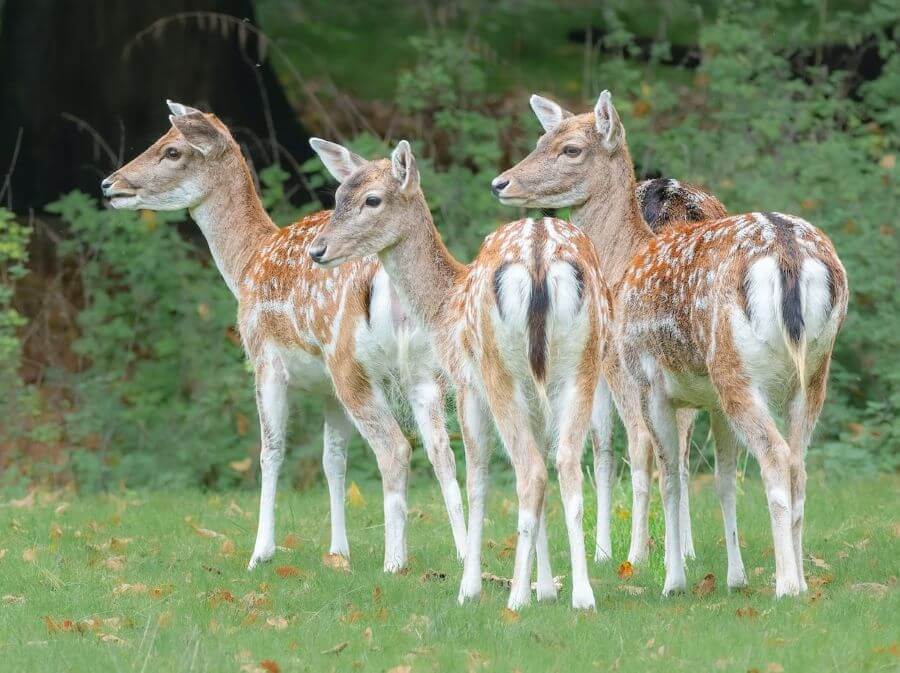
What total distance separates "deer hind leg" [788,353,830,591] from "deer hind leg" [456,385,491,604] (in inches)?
48.8

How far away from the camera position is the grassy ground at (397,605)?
5.32 meters

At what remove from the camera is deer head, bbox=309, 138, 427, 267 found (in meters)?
6.83

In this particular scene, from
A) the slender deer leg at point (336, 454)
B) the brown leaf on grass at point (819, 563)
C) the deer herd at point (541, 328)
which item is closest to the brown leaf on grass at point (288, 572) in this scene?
the deer herd at point (541, 328)

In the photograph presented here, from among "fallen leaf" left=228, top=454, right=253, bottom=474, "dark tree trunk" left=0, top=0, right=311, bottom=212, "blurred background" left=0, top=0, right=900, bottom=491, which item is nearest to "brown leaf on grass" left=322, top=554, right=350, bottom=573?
"blurred background" left=0, top=0, right=900, bottom=491

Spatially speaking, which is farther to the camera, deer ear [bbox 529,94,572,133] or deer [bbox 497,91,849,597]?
deer ear [bbox 529,94,572,133]

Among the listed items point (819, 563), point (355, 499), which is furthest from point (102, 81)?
point (819, 563)

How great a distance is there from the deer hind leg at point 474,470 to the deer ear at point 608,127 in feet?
7.15

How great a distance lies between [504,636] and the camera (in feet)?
18.2

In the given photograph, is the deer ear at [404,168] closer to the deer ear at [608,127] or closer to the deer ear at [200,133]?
the deer ear at [608,127]

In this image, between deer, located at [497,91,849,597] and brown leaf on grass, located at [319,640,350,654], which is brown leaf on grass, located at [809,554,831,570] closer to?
deer, located at [497,91,849,597]

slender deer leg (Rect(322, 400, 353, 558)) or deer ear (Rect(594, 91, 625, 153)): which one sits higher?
deer ear (Rect(594, 91, 625, 153))

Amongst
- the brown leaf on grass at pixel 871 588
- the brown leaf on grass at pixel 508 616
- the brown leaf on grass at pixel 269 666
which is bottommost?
the brown leaf on grass at pixel 871 588

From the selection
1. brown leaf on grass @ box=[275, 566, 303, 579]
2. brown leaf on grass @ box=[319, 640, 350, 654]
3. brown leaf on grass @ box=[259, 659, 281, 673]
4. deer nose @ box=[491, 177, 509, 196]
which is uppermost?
deer nose @ box=[491, 177, 509, 196]

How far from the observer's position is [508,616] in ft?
19.1
